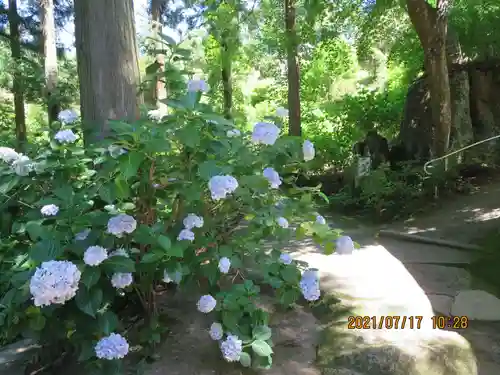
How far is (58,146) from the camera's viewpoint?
213 cm

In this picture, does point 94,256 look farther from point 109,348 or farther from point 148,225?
point 148,225

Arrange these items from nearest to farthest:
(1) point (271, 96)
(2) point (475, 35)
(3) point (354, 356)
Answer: (3) point (354, 356) → (2) point (475, 35) → (1) point (271, 96)

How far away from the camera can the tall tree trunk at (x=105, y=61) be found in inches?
97.3

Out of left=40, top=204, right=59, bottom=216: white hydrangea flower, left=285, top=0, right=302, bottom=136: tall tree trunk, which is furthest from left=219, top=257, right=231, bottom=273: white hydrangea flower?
left=285, top=0, right=302, bottom=136: tall tree trunk

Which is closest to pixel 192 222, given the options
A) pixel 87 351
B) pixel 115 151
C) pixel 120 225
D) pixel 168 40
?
pixel 120 225

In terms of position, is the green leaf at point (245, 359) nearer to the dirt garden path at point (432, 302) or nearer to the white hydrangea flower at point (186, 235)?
the dirt garden path at point (432, 302)

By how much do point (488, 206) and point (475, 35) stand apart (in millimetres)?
4002

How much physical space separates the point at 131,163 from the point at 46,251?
45 cm

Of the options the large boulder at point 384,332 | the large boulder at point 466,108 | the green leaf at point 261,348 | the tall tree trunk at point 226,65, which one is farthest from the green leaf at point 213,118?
the large boulder at point 466,108

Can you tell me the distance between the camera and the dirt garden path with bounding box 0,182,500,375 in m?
2.38

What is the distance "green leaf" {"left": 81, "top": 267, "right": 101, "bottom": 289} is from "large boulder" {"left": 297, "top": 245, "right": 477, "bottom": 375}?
127cm

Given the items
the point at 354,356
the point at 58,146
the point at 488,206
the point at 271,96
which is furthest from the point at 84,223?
the point at 271,96

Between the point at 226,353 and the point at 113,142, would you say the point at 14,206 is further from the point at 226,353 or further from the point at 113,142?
the point at 226,353
